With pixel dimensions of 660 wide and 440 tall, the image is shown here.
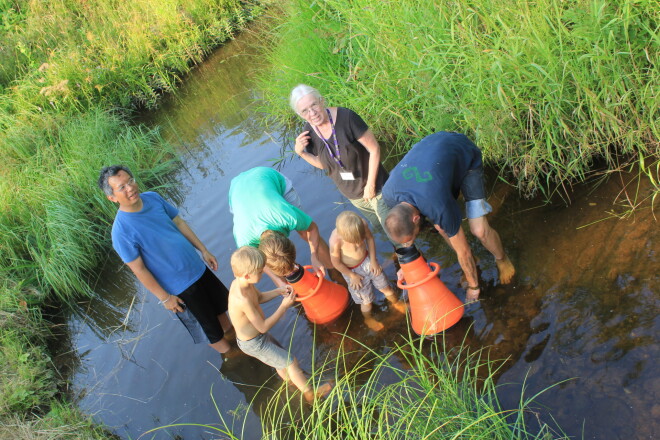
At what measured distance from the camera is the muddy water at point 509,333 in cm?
292

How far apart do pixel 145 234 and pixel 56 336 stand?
251 cm

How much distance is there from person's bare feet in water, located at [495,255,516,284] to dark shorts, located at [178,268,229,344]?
2.38 metres

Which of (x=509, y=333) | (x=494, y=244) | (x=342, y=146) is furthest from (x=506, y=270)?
(x=342, y=146)

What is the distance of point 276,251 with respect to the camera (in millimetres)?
3406

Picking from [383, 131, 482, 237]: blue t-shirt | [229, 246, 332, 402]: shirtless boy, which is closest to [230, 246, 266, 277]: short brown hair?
[229, 246, 332, 402]: shirtless boy

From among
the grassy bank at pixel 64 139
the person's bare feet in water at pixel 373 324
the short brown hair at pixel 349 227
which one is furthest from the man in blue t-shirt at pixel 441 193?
the grassy bank at pixel 64 139

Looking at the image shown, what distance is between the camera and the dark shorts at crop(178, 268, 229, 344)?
414 centimetres

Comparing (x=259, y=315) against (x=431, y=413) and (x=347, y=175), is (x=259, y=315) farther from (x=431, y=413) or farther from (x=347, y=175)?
(x=431, y=413)

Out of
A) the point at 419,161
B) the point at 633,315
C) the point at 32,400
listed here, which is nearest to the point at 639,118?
the point at 633,315

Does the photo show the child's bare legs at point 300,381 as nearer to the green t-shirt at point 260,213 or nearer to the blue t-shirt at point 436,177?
the green t-shirt at point 260,213

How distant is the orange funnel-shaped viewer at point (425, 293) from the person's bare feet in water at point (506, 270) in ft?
1.61

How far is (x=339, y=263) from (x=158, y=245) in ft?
4.66

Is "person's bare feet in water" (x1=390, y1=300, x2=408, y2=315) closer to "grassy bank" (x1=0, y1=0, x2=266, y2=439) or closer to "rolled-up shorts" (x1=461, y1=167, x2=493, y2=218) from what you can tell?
"rolled-up shorts" (x1=461, y1=167, x2=493, y2=218)

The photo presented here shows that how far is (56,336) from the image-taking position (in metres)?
5.43
